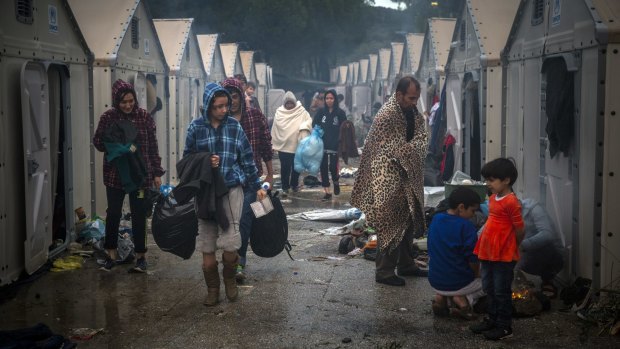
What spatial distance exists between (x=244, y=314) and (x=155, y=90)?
25.0 ft

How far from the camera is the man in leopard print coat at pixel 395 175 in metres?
6.96

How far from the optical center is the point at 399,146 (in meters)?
6.96

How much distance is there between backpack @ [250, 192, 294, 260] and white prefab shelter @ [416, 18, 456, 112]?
317 inches

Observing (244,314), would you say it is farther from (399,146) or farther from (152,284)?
(399,146)

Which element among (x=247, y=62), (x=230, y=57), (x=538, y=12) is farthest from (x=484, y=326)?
(x=247, y=62)

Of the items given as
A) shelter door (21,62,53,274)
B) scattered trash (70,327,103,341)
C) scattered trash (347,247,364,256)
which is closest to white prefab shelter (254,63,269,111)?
scattered trash (347,247,364,256)

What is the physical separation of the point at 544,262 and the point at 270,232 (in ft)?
7.98

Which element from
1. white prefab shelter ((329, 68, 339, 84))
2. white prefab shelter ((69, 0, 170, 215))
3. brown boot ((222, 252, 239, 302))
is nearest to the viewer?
brown boot ((222, 252, 239, 302))

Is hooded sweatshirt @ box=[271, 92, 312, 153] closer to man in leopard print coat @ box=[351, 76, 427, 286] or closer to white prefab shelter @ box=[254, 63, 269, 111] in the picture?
man in leopard print coat @ box=[351, 76, 427, 286]

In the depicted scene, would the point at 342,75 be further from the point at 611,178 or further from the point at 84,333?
the point at 84,333

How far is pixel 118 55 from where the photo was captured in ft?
34.3

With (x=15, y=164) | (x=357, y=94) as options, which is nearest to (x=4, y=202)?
(x=15, y=164)

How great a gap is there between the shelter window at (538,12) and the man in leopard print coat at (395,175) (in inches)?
64.4

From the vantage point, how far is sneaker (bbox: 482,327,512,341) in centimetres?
539
